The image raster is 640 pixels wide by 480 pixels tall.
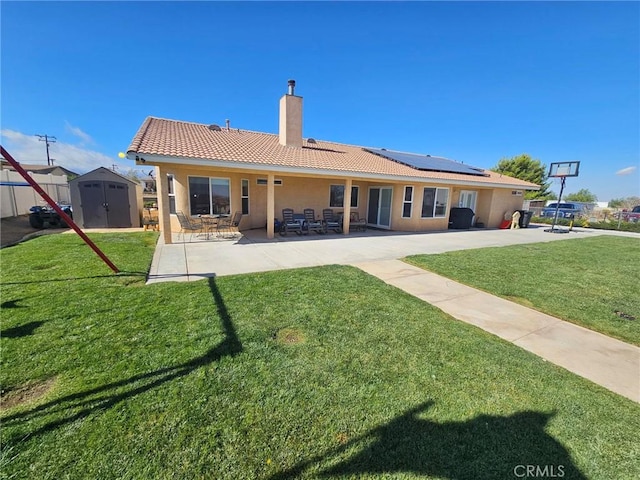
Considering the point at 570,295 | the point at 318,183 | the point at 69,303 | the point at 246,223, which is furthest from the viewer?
the point at 318,183

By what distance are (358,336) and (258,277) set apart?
2.87 meters

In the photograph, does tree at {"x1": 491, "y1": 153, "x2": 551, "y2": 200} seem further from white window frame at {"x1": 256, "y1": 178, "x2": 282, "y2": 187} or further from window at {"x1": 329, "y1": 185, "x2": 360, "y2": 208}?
white window frame at {"x1": 256, "y1": 178, "x2": 282, "y2": 187}

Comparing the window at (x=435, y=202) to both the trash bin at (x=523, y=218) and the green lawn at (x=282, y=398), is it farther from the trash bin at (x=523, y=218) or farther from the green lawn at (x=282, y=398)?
the green lawn at (x=282, y=398)

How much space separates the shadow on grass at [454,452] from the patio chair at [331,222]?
10145mm

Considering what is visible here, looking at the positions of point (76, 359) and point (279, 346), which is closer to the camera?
point (76, 359)

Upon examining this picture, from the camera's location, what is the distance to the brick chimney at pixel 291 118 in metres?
13.9

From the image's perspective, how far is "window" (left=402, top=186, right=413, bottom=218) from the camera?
1396cm

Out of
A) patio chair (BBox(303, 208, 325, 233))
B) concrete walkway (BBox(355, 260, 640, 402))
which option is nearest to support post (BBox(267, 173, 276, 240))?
patio chair (BBox(303, 208, 325, 233))

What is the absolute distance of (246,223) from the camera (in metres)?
12.7

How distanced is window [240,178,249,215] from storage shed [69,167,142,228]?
18.6 ft

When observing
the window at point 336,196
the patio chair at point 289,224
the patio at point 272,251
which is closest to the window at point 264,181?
the patio chair at point 289,224

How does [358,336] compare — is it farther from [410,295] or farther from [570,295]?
[570,295]

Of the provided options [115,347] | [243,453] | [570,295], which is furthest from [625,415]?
[115,347]

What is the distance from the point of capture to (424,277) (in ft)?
20.9
